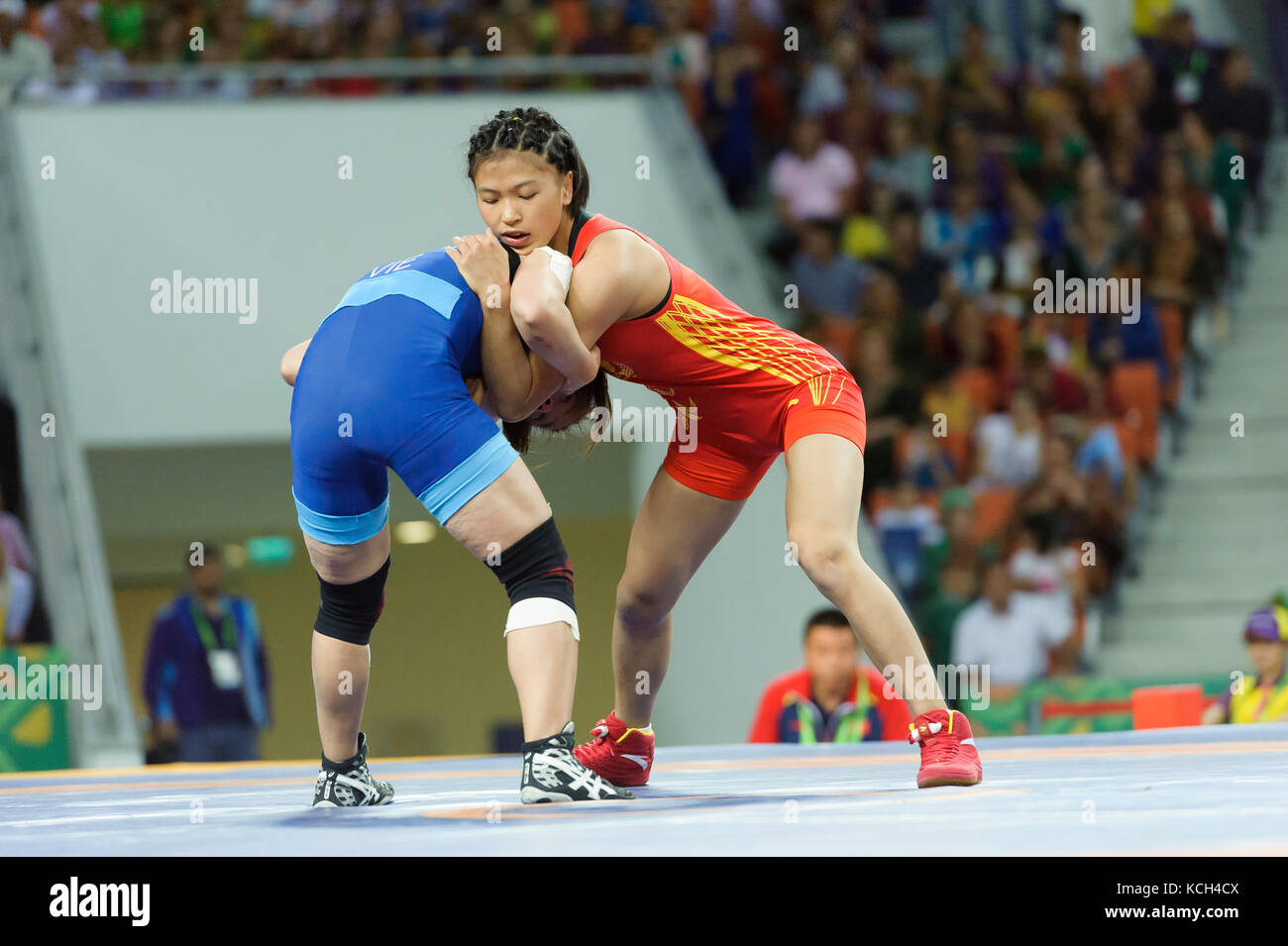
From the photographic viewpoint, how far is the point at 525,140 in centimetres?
316

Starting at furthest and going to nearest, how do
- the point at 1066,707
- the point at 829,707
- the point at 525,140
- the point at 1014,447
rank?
the point at 1014,447, the point at 1066,707, the point at 829,707, the point at 525,140

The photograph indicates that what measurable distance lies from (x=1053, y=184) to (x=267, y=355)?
15.6 ft

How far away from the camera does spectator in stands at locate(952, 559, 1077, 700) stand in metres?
7.43

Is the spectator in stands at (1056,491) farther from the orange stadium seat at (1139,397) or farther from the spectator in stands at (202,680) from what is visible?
the spectator in stands at (202,680)

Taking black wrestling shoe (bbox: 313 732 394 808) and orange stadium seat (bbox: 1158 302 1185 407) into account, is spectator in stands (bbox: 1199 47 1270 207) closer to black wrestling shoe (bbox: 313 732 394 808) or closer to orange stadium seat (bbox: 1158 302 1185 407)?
orange stadium seat (bbox: 1158 302 1185 407)

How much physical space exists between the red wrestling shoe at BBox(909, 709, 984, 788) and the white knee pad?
0.72 meters

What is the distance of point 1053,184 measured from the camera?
33.2 ft

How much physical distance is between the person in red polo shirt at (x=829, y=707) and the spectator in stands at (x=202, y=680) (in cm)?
262

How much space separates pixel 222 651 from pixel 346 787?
4.17m

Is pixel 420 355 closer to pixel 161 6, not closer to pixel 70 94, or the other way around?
pixel 70 94

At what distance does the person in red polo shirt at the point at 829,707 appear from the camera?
5.65 metres

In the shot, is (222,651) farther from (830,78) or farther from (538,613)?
(830,78)
